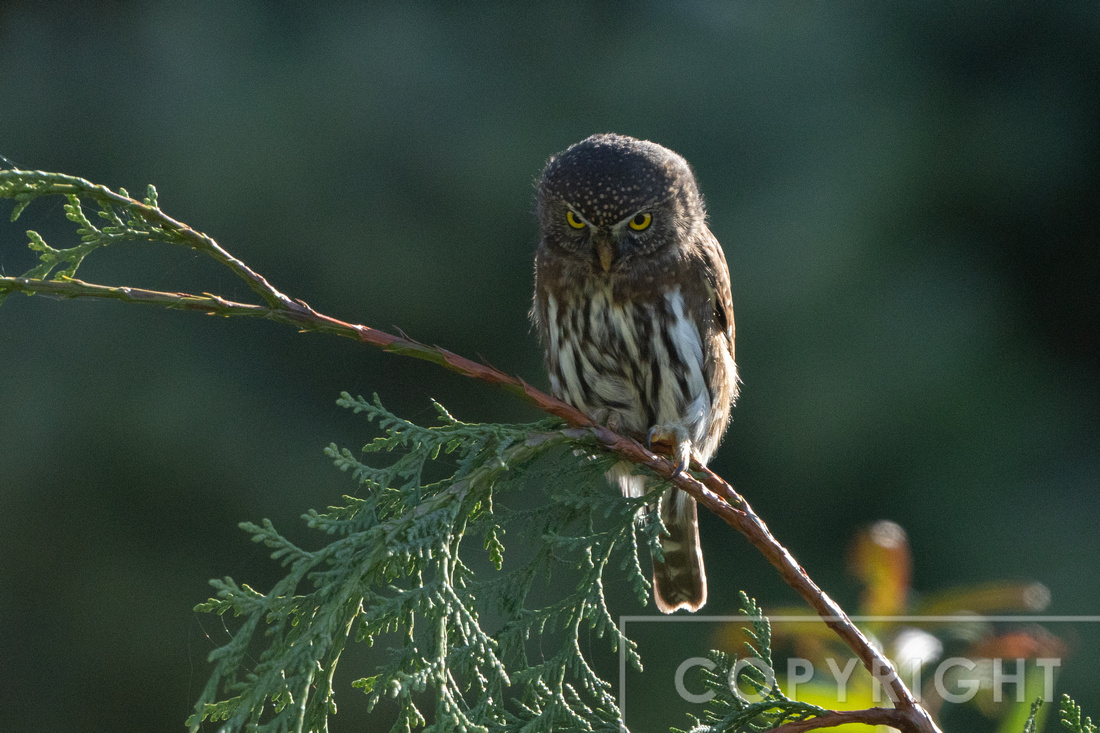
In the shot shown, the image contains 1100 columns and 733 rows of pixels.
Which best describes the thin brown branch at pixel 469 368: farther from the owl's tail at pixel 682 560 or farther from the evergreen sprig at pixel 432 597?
the owl's tail at pixel 682 560

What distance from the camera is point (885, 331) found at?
5.14 meters

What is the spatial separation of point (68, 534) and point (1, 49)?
2.75 metres

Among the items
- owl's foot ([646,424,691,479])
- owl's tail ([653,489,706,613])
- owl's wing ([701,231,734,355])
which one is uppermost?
owl's wing ([701,231,734,355])

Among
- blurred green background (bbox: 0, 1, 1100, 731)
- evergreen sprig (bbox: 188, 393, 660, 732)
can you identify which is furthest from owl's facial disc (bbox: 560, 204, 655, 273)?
blurred green background (bbox: 0, 1, 1100, 731)

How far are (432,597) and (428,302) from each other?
3.72m

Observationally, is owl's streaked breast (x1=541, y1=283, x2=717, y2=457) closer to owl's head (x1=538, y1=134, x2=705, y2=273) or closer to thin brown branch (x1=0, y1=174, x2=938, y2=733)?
owl's head (x1=538, y1=134, x2=705, y2=273)

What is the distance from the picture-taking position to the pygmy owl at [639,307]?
2.45 metres

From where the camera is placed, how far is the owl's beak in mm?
2424

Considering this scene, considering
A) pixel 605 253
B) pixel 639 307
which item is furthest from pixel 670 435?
pixel 605 253

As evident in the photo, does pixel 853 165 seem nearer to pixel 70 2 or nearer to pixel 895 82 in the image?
pixel 895 82

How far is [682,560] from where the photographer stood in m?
2.66

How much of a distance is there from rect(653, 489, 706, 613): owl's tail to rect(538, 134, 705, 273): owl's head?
2.31 feet

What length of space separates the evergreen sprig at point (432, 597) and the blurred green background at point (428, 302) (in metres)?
3.04

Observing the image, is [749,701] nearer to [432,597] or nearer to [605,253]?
[432,597]
